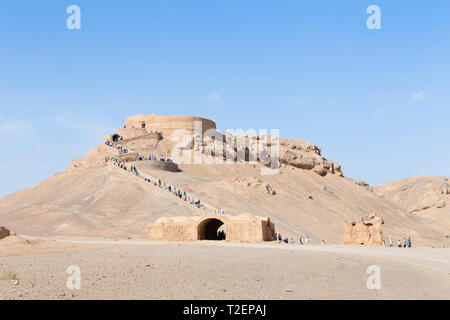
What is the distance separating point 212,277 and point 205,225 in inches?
785

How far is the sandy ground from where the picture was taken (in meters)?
10.8

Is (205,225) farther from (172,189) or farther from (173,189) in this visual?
(172,189)

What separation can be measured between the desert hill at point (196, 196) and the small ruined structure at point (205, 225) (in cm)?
410

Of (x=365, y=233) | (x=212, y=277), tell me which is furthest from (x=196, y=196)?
(x=212, y=277)

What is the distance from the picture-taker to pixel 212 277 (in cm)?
1293

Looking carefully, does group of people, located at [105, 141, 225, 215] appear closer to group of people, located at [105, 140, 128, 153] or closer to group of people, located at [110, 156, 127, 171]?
group of people, located at [110, 156, 127, 171]

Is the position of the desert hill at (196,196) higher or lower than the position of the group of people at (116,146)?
lower

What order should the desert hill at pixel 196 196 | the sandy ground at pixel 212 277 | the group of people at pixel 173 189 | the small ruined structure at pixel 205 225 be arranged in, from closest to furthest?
1. the sandy ground at pixel 212 277
2. the small ruined structure at pixel 205 225
3. the desert hill at pixel 196 196
4. the group of people at pixel 173 189

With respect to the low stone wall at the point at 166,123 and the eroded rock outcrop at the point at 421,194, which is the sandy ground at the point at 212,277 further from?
the eroded rock outcrop at the point at 421,194

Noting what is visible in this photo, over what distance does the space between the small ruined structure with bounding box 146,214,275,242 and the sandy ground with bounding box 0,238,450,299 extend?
11.1 meters

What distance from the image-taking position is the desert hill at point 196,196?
38.8 metres

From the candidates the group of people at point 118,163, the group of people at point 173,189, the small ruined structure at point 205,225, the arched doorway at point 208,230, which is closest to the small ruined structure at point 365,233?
the small ruined structure at point 205,225
